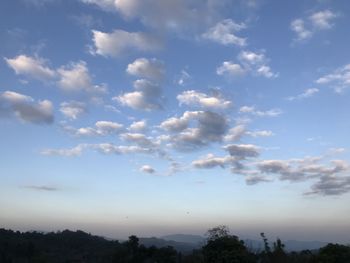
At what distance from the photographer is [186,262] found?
81500 mm

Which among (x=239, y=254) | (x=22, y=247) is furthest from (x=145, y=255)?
(x=22, y=247)

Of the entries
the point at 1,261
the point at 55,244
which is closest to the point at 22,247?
the point at 1,261

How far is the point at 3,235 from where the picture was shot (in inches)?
7067

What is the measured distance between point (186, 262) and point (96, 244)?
108 metres

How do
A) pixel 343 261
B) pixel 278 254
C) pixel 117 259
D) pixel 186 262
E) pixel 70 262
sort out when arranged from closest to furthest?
pixel 343 261
pixel 278 254
pixel 186 262
pixel 117 259
pixel 70 262

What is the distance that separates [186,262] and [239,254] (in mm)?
28093

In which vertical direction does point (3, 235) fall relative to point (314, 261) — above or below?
above

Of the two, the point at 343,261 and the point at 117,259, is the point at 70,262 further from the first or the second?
the point at 343,261

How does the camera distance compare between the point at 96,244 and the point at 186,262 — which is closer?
the point at 186,262

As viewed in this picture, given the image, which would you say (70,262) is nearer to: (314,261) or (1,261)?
(1,261)

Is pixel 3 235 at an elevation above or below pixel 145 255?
above

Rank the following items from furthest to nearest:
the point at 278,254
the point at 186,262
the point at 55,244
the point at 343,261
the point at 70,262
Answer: the point at 55,244, the point at 70,262, the point at 186,262, the point at 278,254, the point at 343,261

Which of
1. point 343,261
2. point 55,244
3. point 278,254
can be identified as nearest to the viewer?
point 343,261

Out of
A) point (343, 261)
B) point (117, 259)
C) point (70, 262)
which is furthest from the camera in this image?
point (70, 262)
